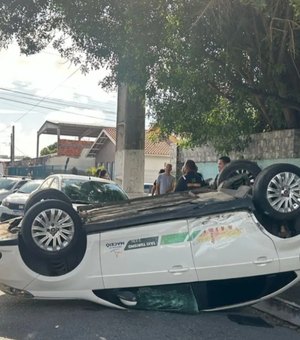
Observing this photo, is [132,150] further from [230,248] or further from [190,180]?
[230,248]

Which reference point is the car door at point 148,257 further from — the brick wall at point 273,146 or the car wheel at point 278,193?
the brick wall at point 273,146

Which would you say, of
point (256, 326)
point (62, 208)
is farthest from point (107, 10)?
point (256, 326)

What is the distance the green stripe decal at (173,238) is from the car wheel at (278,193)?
812 millimetres

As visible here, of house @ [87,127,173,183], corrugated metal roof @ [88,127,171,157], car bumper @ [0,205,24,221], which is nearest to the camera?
car bumper @ [0,205,24,221]

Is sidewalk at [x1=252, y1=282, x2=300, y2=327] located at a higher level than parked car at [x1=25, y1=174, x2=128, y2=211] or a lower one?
lower

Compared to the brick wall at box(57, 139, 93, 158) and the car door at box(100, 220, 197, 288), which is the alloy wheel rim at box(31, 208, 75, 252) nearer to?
the car door at box(100, 220, 197, 288)

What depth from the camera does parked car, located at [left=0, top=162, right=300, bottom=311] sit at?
17.0 ft

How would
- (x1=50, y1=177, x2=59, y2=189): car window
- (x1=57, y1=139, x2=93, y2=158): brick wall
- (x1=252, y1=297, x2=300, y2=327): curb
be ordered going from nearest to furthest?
(x1=252, y1=297, x2=300, y2=327): curb → (x1=50, y1=177, x2=59, y2=189): car window → (x1=57, y1=139, x2=93, y2=158): brick wall

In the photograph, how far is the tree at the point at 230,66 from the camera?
7.10 metres

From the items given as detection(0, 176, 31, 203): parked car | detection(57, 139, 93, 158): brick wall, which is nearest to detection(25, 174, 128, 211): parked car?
detection(0, 176, 31, 203): parked car

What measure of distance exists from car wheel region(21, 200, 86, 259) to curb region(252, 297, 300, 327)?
2.38 m

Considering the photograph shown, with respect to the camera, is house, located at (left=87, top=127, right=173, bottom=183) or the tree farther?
house, located at (left=87, top=127, right=173, bottom=183)

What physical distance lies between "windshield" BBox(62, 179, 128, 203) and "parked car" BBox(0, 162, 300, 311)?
4.21 meters

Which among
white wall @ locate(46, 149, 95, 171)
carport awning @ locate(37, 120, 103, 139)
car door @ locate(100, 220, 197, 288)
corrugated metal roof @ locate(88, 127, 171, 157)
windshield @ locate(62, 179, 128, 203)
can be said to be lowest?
car door @ locate(100, 220, 197, 288)
